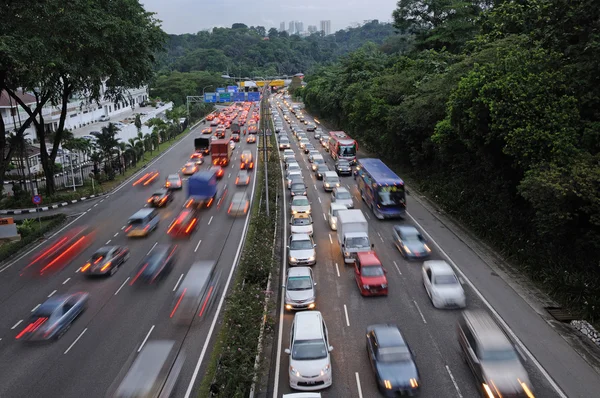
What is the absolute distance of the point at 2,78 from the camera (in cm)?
2606

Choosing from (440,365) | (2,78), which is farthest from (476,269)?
(2,78)

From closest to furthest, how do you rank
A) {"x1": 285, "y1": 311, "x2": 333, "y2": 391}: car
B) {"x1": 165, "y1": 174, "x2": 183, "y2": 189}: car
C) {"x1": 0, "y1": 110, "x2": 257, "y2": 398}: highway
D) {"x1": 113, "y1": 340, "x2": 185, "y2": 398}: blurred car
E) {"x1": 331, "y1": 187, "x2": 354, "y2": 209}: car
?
{"x1": 113, "y1": 340, "x2": 185, "y2": 398}: blurred car → {"x1": 285, "y1": 311, "x2": 333, "y2": 391}: car → {"x1": 0, "y1": 110, "x2": 257, "y2": 398}: highway → {"x1": 331, "y1": 187, "x2": 354, "y2": 209}: car → {"x1": 165, "y1": 174, "x2": 183, "y2": 189}: car

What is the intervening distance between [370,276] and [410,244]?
5.21 metres

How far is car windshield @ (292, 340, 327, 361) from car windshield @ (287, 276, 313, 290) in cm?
469

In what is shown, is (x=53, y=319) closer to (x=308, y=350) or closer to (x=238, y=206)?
(x=308, y=350)

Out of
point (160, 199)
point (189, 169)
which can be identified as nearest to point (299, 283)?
point (160, 199)

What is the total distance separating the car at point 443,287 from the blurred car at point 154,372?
1050cm

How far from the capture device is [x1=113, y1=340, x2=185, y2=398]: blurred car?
1352 centimetres

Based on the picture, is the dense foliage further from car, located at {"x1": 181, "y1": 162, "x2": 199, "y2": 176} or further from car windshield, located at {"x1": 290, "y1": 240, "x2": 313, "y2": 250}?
car, located at {"x1": 181, "y1": 162, "x2": 199, "y2": 176}

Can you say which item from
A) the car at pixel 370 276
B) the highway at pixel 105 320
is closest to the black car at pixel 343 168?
the highway at pixel 105 320

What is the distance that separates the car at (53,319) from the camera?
17.8 meters

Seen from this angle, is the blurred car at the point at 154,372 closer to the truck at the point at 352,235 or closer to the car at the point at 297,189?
the truck at the point at 352,235

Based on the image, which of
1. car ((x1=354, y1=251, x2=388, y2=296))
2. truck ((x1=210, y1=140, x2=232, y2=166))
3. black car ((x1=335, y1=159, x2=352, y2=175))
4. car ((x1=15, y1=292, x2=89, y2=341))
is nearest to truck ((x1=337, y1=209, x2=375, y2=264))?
car ((x1=354, y1=251, x2=388, y2=296))

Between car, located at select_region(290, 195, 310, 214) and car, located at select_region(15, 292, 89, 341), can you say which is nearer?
car, located at select_region(15, 292, 89, 341)
